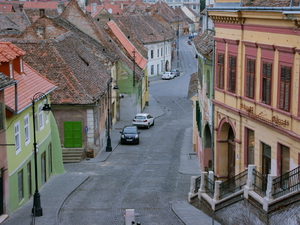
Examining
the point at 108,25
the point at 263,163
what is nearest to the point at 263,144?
the point at 263,163

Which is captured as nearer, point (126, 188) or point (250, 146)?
point (250, 146)

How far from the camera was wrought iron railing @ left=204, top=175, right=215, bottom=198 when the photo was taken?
85.1ft

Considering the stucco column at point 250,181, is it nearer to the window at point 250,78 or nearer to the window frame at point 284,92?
the window frame at point 284,92

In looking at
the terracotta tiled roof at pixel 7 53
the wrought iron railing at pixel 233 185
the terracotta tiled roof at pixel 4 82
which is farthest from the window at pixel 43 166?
the wrought iron railing at pixel 233 185

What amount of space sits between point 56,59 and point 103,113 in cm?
702

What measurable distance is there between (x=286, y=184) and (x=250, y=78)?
6.45 meters

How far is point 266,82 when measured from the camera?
23.7 meters

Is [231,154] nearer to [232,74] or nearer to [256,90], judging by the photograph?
[232,74]

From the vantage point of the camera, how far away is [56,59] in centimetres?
4428

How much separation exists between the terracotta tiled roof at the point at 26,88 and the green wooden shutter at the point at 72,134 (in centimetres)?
826

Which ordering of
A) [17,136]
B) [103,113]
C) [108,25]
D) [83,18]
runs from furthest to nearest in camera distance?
[108,25] < [83,18] < [103,113] < [17,136]

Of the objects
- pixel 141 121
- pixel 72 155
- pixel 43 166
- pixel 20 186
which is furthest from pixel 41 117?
pixel 141 121

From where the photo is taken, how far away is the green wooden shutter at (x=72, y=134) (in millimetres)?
42438

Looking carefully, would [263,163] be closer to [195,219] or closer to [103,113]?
[195,219]
